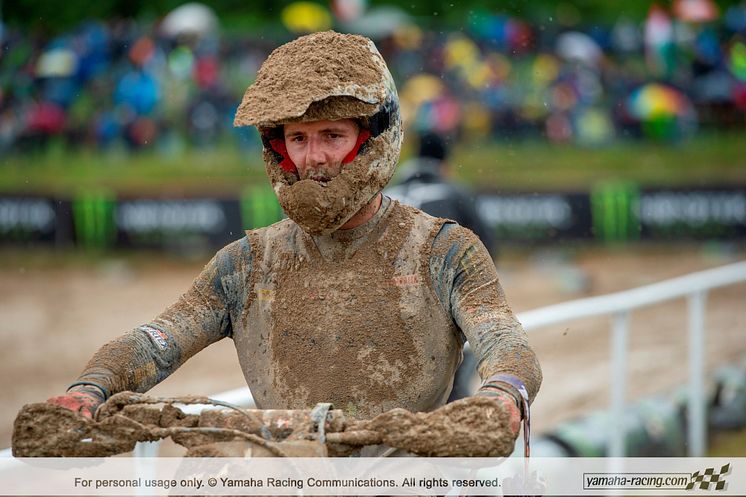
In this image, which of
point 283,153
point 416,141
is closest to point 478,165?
point 416,141

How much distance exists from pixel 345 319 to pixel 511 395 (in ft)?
1.96

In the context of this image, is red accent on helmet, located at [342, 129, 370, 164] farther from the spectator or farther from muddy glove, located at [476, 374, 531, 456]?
the spectator

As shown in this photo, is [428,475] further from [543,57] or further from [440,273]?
[543,57]

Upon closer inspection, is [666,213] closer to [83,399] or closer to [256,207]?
[256,207]

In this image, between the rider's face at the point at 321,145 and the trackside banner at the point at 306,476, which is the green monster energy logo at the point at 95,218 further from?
the rider's face at the point at 321,145

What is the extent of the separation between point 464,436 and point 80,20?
1747 cm

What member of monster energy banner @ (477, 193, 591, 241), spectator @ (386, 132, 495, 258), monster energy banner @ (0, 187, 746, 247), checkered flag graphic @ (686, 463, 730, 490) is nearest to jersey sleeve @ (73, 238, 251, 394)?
checkered flag graphic @ (686, 463, 730, 490)

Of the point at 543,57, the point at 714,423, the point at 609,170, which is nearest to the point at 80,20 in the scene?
the point at 543,57

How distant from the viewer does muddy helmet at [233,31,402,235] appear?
2.99 m

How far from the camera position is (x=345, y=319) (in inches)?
123

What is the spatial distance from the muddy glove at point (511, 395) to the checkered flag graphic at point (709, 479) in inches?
47.5

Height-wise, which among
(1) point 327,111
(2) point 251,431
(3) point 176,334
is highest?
(1) point 327,111

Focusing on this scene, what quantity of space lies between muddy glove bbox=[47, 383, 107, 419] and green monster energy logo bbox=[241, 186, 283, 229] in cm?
1200

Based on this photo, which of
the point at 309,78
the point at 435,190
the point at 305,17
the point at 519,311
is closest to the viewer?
the point at 309,78
